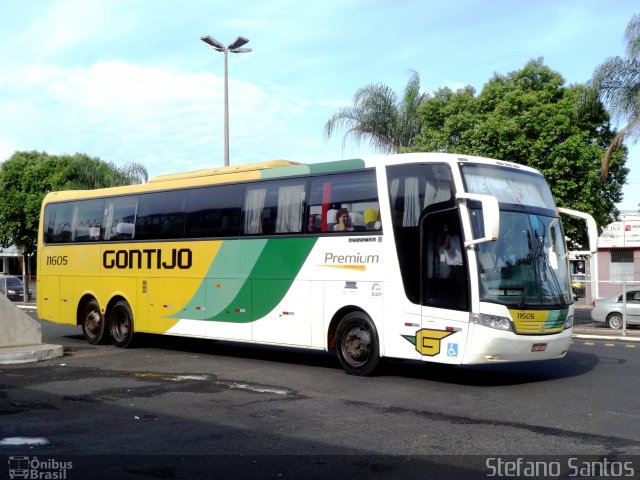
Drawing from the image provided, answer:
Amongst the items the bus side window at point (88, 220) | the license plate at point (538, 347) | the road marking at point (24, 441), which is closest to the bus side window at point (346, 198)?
the license plate at point (538, 347)

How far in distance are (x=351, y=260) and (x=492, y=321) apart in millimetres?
2715

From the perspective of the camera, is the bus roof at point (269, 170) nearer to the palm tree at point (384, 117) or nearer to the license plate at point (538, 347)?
the license plate at point (538, 347)

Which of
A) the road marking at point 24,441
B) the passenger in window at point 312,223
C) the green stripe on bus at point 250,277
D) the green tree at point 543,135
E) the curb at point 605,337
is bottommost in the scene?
the curb at point 605,337

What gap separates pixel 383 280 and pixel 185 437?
4942 mm

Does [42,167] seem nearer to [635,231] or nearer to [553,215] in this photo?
[635,231]

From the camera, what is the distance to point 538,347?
37.1ft

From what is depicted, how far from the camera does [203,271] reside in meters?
Answer: 15.3

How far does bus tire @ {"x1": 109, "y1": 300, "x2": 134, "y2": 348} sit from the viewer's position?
674 inches

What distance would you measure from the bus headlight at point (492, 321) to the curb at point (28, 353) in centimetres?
811

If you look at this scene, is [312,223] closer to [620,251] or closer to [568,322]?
[568,322]

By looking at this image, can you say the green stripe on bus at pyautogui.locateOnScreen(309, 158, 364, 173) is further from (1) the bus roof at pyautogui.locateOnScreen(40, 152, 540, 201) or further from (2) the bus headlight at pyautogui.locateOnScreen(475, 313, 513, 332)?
(2) the bus headlight at pyautogui.locateOnScreen(475, 313, 513, 332)

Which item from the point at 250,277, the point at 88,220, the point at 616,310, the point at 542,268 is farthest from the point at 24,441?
the point at 616,310

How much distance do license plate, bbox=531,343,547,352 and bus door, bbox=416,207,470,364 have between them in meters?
1.05

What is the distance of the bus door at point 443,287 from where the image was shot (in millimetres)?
11148
